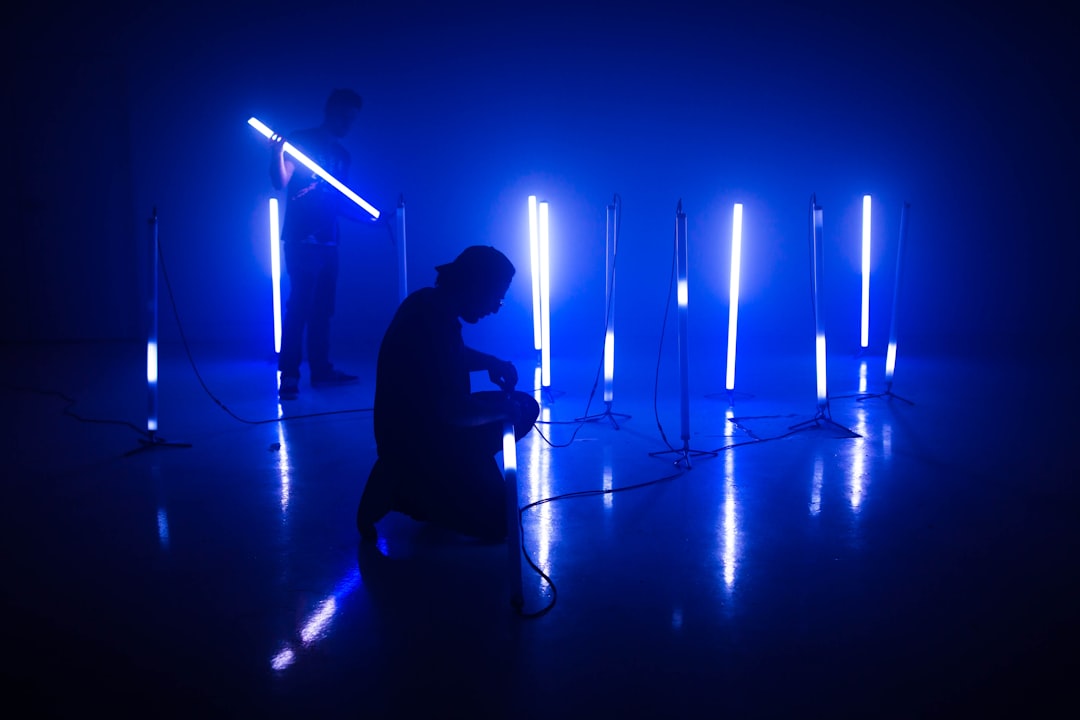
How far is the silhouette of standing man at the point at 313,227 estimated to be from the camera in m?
5.23

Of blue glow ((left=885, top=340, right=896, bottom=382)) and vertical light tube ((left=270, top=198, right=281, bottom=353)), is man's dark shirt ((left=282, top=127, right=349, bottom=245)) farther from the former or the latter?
blue glow ((left=885, top=340, right=896, bottom=382))

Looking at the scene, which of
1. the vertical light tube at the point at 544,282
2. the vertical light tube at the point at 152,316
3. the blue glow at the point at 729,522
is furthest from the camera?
the vertical light tube at the point at 544,282

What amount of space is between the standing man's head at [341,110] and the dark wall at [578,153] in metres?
2.36

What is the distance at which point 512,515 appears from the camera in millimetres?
2010

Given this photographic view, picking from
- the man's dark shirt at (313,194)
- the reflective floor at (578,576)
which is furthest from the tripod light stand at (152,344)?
the man's dark shirt at (313,194)

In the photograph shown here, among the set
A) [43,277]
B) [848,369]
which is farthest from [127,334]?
[848,369]

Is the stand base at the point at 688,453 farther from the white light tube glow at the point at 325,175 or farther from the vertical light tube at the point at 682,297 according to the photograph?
the white light tube glow at the point at 325,175

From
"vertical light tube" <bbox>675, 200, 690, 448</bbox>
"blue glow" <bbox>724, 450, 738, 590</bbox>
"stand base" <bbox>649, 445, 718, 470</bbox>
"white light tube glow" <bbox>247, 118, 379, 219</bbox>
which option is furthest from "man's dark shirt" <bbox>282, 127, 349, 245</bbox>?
"blue glow" <bbox>724, 450, 738, 590</bbox>

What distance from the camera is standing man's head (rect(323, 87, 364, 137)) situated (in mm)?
5184

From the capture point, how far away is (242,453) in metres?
3.72

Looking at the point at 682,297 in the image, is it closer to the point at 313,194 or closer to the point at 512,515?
the point at 512,515

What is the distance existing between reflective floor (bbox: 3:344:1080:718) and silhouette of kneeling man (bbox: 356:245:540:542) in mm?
124

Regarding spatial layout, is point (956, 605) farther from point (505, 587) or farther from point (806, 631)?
point (505, 587)

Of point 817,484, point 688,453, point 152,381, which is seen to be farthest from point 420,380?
point 152,381
